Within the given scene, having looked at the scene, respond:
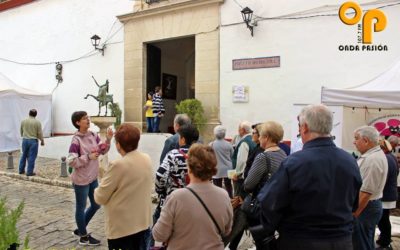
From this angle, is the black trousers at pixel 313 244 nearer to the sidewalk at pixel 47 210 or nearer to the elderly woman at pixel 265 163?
the elderly woman at pixel 265 163

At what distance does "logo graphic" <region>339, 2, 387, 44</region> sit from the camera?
820cm

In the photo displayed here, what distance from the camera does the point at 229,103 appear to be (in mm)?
10391

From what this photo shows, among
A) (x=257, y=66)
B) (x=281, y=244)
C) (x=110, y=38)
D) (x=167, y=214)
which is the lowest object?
(x=281, y=244)

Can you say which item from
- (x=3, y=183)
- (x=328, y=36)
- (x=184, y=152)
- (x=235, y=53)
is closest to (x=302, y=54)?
(x=328, y=36)

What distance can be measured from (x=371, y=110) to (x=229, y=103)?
414cm

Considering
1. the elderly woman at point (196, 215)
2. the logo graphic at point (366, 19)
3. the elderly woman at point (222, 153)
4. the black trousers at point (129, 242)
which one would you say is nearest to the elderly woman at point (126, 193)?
the black trousers at point (129, 242)

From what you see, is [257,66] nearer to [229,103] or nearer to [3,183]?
[229,103]

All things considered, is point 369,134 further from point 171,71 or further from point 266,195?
point 171,71

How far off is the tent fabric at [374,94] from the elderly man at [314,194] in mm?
4608

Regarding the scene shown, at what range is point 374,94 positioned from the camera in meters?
Result: 6.46

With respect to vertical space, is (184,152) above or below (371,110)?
below

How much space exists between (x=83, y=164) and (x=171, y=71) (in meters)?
10.9

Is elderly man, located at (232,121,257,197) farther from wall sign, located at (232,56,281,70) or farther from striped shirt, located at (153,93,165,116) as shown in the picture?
striped shirt, located at (153,93,165,116)

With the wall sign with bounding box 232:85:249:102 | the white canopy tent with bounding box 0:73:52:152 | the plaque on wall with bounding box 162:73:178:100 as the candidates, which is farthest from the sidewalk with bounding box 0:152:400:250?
the plaque on wall with bounding box 162:73:178:100
